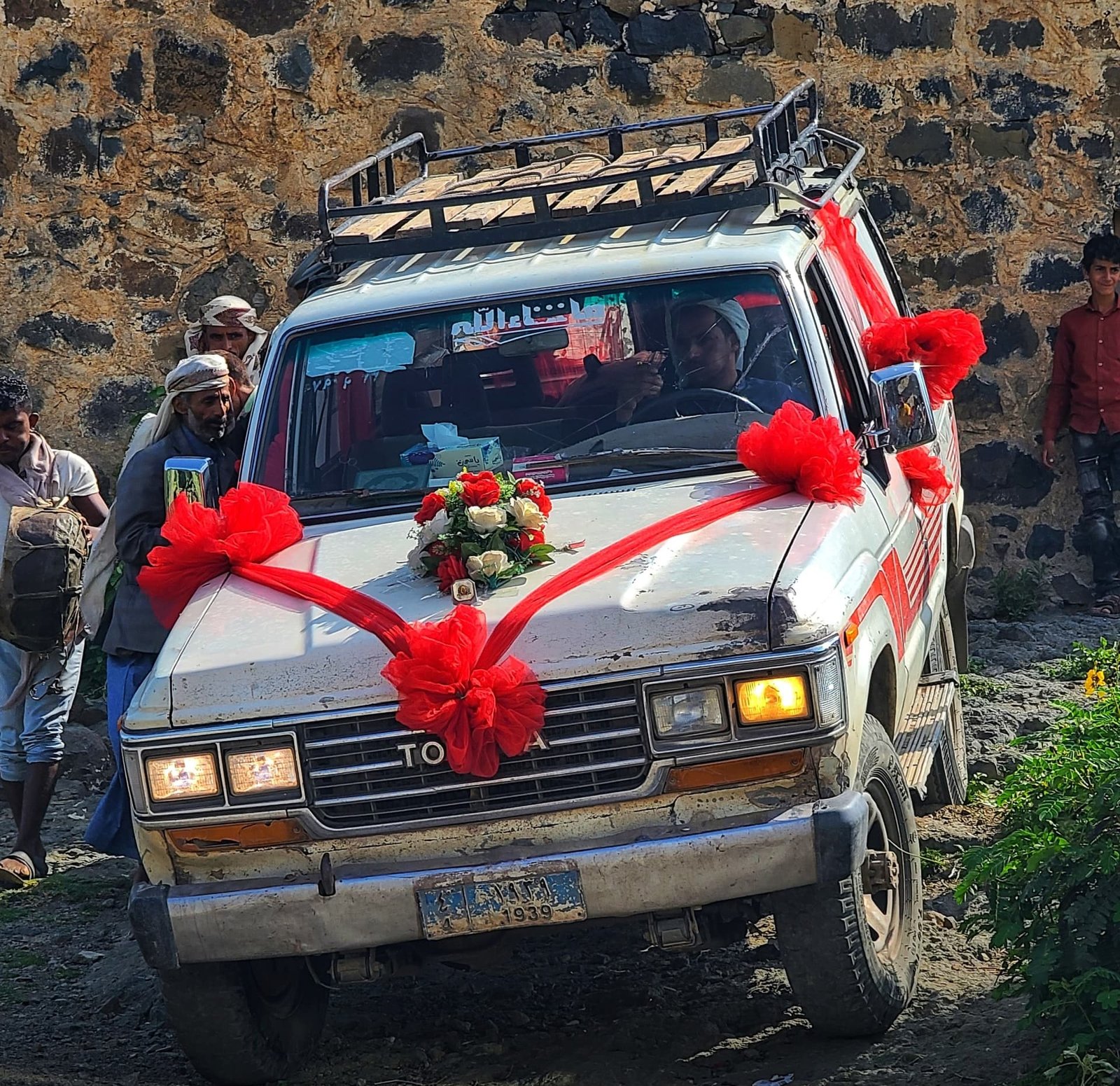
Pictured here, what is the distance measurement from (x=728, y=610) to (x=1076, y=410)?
5885 mm

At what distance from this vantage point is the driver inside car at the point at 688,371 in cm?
515

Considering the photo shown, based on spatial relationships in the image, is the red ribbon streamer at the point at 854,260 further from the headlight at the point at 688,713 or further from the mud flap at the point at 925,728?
the headlight at the point at 688,713

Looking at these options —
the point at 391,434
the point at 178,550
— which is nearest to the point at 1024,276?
the point at 391,434

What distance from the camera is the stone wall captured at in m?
9.29

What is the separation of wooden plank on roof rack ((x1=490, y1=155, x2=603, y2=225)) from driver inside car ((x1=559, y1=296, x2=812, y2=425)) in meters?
0.86

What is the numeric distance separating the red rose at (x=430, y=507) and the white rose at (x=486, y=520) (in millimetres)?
141

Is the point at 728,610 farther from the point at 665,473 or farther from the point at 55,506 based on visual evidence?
the point at 55,506

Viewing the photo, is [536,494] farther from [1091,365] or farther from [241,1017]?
[1091,365]

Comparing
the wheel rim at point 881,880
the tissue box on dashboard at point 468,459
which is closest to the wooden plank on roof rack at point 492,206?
the tissue box on dashboard at point 468,459

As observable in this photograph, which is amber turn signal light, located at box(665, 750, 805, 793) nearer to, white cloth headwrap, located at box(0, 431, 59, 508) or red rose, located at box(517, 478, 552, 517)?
red rose, located at box(517, 478, 552, 517)

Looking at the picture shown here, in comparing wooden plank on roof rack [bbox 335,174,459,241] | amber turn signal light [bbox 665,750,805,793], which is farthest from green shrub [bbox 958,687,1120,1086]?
wooden plank on roof rack [bbox 335,174,459,241]

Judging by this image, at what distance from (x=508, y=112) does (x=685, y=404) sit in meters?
4.72

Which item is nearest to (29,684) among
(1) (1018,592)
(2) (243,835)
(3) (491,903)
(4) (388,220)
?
(4) (388,220)

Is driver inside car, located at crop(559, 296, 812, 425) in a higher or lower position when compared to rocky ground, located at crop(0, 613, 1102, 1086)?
higher
